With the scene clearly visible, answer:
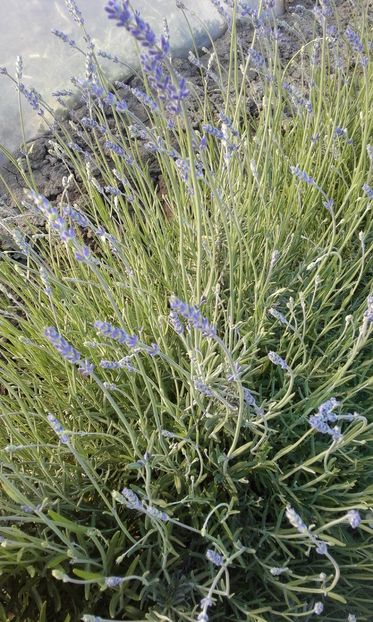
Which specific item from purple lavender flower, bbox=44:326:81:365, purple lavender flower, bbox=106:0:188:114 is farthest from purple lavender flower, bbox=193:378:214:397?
purple lavender flower, bbox=106:0:188:114

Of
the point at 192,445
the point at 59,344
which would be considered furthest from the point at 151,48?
the point at 192,445

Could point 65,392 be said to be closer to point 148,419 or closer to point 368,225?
point 148,419

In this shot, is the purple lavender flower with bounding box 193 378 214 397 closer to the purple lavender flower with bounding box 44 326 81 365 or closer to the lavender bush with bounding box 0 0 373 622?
the lavender bush with bounding box 0 0 373 622

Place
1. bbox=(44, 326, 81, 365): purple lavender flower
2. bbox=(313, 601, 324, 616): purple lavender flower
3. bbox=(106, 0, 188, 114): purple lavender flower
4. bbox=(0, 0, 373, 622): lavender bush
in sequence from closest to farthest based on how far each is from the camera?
bbox=(106, 0, 188, 114): purple lavender flower, bbox=(44, 326, 81, 365): purple lavender flower, bbox=(313, 601, 324, 616): purple lavender flower, bbox=(0, 0, 373, 622): lavender bush

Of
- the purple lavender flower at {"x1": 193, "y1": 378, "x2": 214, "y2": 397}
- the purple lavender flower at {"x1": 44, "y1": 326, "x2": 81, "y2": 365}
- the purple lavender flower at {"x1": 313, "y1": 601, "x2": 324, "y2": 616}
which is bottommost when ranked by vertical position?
the purple lavender flower at {"x1": 313, "y1": 601, "x2": 324, "y2": 616}

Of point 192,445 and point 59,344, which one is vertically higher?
point 59,344

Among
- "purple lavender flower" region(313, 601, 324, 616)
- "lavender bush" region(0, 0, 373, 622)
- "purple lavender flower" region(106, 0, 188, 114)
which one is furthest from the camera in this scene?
"lavender bush" region(0, 0, 373, 622)

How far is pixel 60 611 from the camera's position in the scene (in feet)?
3.65

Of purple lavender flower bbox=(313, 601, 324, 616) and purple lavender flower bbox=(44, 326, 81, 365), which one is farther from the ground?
purple lavender flower bbox=(44, 326, 81, 365)

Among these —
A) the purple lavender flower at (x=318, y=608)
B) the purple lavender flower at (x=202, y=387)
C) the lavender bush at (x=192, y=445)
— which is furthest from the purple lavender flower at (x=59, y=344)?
the purple lavender flower at (x=318, y=608)

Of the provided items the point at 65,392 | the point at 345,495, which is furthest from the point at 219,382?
the point at 65,392

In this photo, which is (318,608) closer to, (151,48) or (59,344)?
(59,344)

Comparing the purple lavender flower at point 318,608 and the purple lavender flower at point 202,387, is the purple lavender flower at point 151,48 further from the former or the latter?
the purple lavender flower at point 318,608

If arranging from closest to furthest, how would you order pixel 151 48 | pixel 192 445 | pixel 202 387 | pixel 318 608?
pixel 151 48 → pixel 318 608 → pixel 202 387 → pixel 192 445
